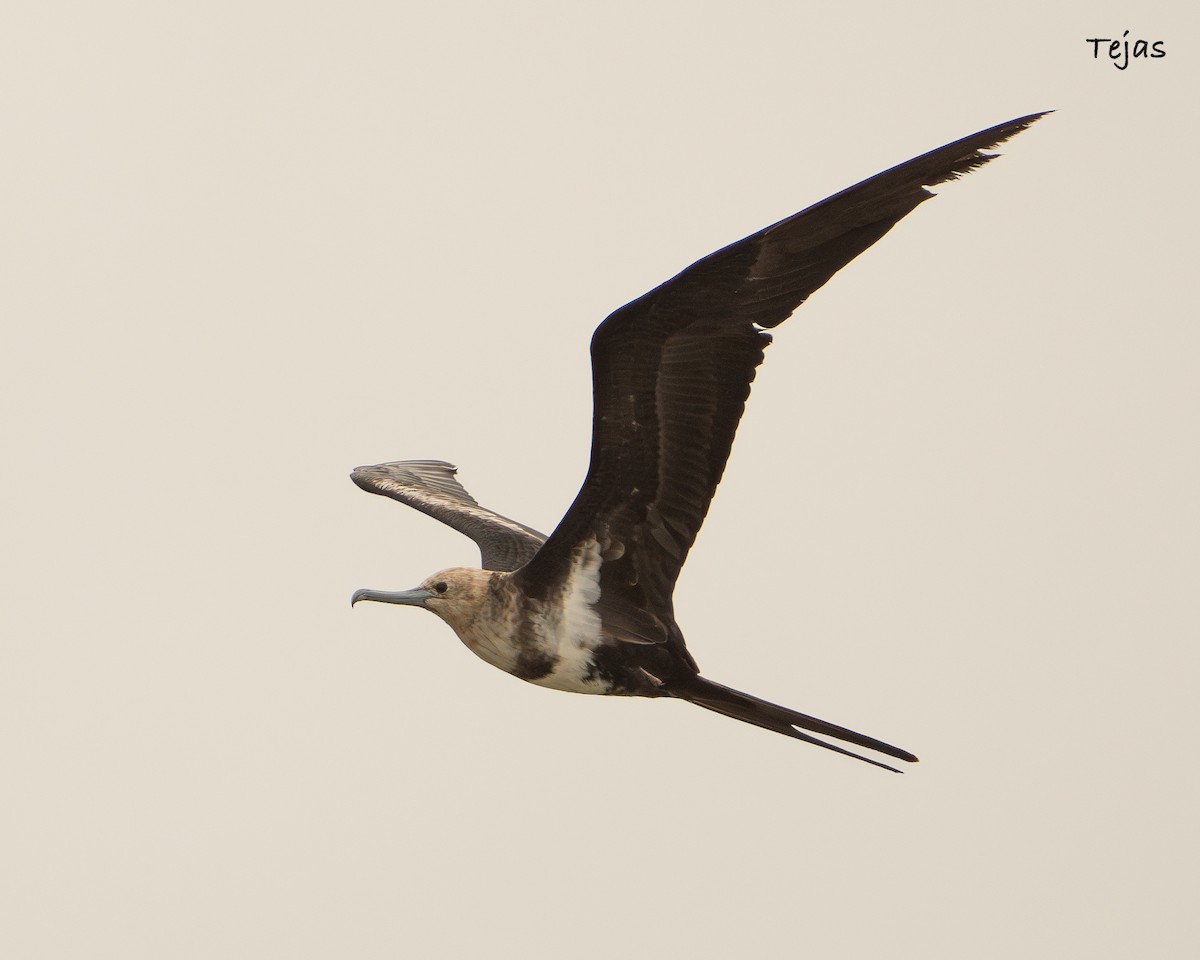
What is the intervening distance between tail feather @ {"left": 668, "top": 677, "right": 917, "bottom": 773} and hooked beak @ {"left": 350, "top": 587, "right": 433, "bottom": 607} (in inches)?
44.9

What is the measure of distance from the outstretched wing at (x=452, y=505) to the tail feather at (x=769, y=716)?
157 centimetres

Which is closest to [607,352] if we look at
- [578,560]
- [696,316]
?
[696,316]

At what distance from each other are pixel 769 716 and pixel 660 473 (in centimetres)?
107

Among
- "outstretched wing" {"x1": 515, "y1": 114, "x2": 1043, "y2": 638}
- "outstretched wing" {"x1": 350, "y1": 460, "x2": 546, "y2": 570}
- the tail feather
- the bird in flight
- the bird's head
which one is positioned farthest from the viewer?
"outstretched wing" {"x1": 350, "y1": 460, "x2": 546, "y2": 570}

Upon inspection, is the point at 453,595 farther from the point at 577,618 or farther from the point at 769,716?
the point at 769,716

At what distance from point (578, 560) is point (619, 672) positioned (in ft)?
1.63

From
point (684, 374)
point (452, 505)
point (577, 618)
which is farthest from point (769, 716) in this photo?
point (452, 505)

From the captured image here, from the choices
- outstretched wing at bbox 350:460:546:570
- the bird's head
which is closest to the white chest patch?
the bird's head

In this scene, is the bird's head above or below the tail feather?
above

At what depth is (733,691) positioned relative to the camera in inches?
305

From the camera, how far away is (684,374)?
7.30 m

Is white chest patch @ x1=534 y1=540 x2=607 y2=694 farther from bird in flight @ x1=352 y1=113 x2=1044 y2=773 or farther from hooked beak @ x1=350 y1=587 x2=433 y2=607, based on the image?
hooked beak @ x1=350 y1=587 x2=433 y2=607

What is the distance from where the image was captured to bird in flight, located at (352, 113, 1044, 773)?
22.6 feet

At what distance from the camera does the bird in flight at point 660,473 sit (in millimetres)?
6895
